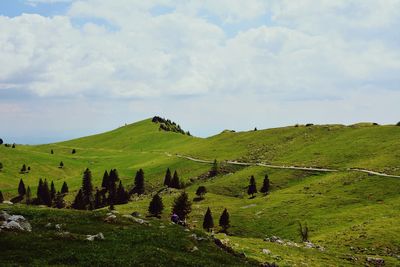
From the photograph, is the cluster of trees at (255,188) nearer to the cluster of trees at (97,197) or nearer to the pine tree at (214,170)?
the pine tree at (214,170)

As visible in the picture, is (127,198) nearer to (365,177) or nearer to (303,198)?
(303,198)

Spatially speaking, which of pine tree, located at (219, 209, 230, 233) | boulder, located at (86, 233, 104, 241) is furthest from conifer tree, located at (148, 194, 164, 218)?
boulder, located at (86, 233, 104, 241)

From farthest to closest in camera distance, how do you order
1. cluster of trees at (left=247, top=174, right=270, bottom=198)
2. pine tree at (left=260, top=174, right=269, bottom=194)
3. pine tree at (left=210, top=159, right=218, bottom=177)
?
1. pine tree at (left=210, top=159, right=218, bottom=177)
2. pine tree at (left=260, top=174, right=269, bottom=194)
3. cluster of trees at (left=247, top=174, right=270, bottom=198)

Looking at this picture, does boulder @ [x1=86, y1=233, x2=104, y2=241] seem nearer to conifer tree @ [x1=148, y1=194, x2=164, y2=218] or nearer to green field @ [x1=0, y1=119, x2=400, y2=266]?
green field @ [x1=0, y1=119, x2=400, y2=266]

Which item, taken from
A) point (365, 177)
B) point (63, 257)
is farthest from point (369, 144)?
point (63, 257)

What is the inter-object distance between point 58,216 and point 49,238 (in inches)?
427

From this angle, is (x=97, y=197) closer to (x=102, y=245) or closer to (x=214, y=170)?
(x=214, y=170)

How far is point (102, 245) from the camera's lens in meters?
35.0

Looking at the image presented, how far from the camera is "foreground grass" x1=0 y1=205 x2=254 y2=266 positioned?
3033 cm

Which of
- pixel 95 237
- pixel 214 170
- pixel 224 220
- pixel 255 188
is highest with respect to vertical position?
pixel 214 170

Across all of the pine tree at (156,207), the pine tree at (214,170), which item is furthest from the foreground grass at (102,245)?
the pine tree at (214,170)

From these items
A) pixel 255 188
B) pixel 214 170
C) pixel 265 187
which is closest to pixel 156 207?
pixel 255 188

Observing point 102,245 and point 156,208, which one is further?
point 156,208

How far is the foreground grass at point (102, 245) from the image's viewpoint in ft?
99.5
